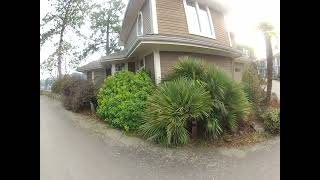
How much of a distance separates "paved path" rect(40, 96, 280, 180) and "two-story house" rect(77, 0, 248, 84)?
37 centimetres

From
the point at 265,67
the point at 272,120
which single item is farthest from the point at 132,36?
the point at 272,120

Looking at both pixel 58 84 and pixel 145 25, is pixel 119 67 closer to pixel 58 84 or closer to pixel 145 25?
pixel 145 25

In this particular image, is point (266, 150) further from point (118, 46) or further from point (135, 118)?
point (118, 46)

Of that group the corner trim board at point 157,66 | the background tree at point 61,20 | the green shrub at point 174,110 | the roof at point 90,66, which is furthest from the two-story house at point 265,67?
the background tree at point 61,20

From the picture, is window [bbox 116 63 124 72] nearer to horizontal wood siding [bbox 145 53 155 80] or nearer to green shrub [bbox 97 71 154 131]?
green shrub [bbox 97 71 154 131]

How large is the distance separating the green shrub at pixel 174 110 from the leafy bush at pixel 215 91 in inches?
1.7

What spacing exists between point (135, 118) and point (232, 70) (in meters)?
0.63

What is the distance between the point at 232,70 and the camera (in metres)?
2.04

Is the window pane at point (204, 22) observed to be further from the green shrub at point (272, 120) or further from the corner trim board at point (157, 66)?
the green shrub at point (272, 120)

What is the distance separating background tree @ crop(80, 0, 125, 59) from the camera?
1.92 meters

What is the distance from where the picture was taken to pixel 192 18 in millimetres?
1940

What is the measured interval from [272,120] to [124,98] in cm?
96

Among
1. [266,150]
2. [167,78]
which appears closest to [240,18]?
[167,78]
